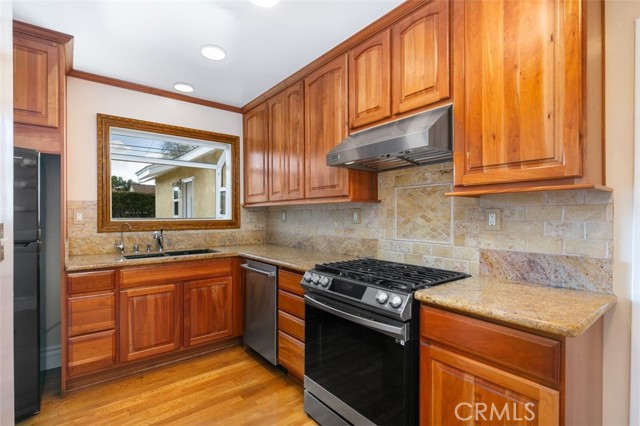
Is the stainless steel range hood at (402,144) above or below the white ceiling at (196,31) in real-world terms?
below

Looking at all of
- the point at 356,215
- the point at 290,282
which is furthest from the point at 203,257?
the point at 356,215

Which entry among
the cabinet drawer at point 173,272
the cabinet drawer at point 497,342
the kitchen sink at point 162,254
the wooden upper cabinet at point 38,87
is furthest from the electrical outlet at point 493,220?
the wooden upper cabinet at point 38,87

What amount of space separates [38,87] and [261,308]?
2.29 meters

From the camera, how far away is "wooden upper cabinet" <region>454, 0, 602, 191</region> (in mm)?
1242

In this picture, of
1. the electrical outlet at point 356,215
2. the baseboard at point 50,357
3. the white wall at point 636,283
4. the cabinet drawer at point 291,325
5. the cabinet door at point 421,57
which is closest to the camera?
the white wall at point 636,283

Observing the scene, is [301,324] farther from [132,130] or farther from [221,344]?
[132,130]

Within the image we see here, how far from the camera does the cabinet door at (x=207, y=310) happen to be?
2760 mm

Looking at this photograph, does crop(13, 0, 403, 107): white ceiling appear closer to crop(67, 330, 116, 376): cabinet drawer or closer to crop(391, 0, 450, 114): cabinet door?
crop(391, 0, 450, 114): cabinet door

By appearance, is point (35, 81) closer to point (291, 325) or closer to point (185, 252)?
point (185, 252)

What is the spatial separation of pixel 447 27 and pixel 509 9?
0.33m

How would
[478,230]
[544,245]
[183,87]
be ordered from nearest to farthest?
1. [544,245]
2. [478,230]
3. [183,87]

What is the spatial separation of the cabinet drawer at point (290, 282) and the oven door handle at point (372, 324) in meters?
0.30

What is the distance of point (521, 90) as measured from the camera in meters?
1.38

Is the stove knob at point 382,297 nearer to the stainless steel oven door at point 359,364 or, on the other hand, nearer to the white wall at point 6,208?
the stainless steel oven door at point 359,364
